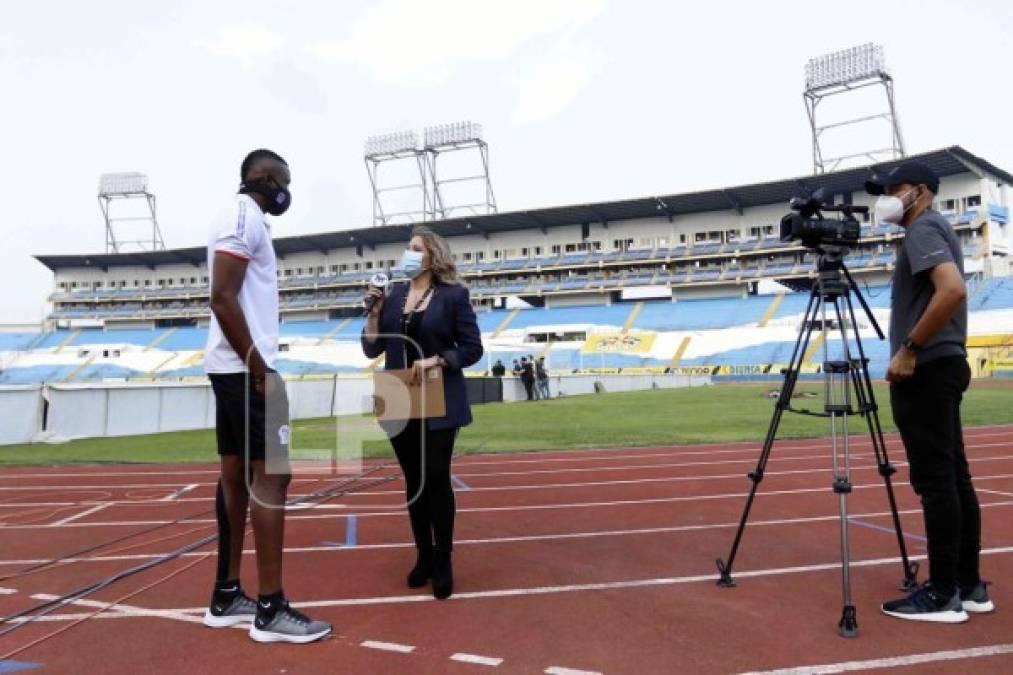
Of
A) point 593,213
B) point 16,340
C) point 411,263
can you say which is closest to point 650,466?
point 411,263

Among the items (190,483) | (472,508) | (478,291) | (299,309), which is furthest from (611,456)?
(299,309)

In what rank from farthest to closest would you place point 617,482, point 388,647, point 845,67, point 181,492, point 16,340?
1. point 16,340
2. point 845,67
3. point 617,482
4. point 181,492
5. point 388,647

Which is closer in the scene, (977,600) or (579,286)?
(977,600)

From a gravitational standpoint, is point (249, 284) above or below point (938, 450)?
above

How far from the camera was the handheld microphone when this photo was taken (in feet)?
11.3

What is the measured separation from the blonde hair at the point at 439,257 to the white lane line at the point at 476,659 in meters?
1.83

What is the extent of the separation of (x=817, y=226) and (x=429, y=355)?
1.96 metres

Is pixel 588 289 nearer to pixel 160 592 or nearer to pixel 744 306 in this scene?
pixel 744 306

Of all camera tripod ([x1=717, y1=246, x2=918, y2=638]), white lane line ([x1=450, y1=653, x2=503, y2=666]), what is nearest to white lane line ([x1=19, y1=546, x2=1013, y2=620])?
camera tripod ([x1=717, y1=246, x2=918, y2=638])

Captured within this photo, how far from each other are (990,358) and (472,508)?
101ft

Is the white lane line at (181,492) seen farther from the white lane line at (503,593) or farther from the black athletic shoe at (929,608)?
the black athletic shoe at (929,608)

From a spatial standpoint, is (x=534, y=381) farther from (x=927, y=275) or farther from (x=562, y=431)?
(x=927, y=275)

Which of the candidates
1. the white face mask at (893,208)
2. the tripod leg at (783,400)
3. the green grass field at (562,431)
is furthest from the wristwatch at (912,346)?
the green grass field at (562,431)

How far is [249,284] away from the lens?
2.91 meters
